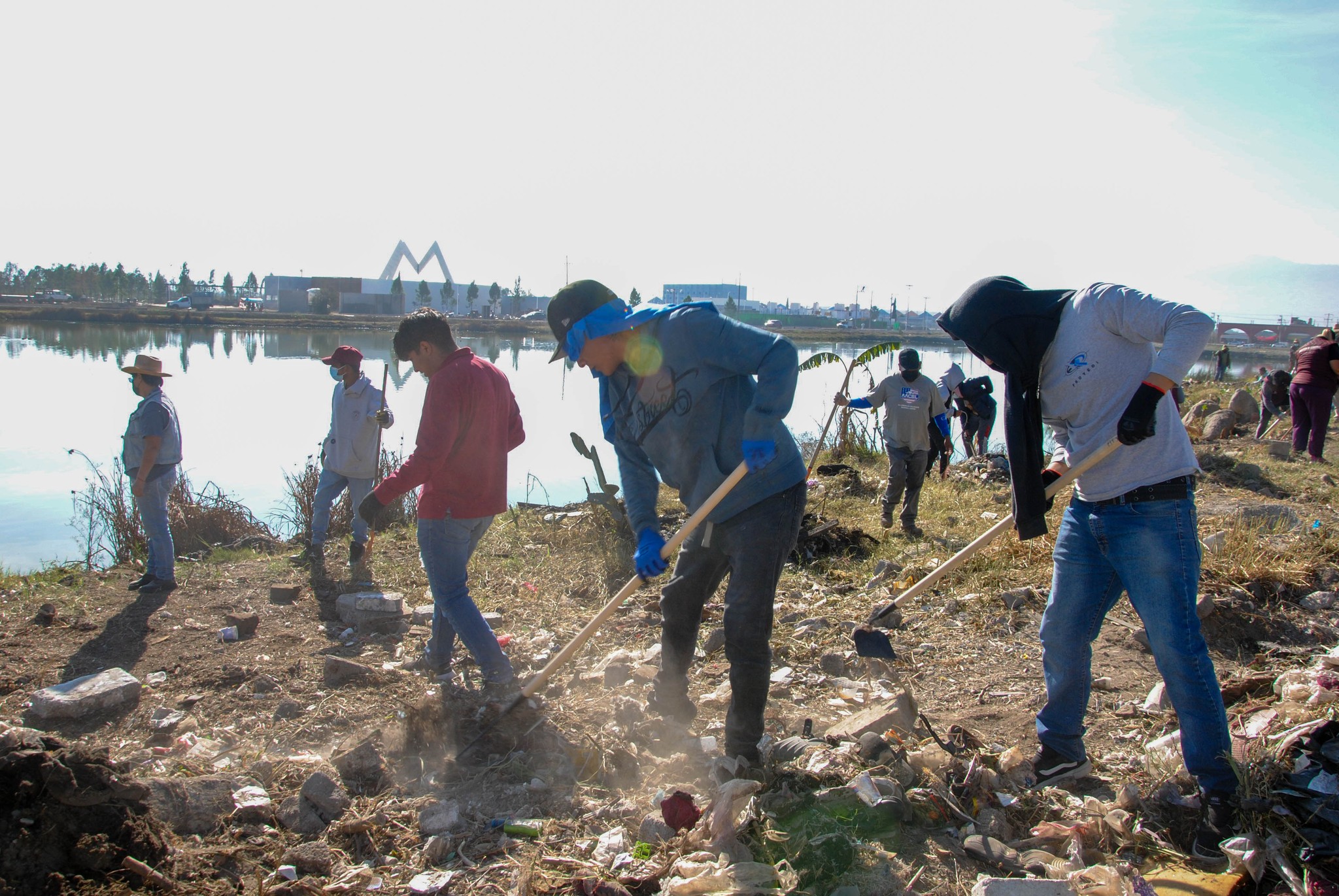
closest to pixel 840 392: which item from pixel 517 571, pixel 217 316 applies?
pixel 517 571

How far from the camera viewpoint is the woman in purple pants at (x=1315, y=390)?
363 inches

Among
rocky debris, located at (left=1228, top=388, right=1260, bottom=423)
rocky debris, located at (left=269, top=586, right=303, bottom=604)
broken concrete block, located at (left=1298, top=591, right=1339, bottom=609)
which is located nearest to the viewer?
broken concrete block, located at (left=1298, top=591, right=1339, bottom=609)

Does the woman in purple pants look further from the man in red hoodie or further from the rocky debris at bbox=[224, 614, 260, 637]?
the rocky debris at bbox=[224, 614, 260, 637]

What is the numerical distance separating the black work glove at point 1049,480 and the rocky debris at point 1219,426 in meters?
11.6

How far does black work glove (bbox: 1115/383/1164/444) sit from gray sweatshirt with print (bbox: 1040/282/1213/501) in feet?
0.21

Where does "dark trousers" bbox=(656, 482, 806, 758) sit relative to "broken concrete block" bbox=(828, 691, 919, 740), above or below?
above

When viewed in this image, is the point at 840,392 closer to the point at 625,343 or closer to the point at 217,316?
the point at 625,343

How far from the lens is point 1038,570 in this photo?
209 inches

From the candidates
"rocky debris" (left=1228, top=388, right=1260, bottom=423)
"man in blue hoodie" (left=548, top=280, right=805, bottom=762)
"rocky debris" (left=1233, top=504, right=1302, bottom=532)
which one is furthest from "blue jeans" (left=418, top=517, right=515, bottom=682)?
"rocky debris" (left=1228, top=388, right=1260, bottom=423)

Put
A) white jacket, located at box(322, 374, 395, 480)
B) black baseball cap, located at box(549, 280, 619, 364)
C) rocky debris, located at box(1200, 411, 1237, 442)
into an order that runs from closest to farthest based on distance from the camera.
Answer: black baseball cap, located at box(549, 280, 619, 364) → white jacket, located at box(322, 374, 395, 480) → rocky debris, located at box(1200, 411, 1237, 442)

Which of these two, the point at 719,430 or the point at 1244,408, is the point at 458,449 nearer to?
the point at 719,430

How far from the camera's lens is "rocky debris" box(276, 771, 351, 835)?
267 centimetres

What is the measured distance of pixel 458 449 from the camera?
3.65 m

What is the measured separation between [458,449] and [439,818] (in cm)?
157
